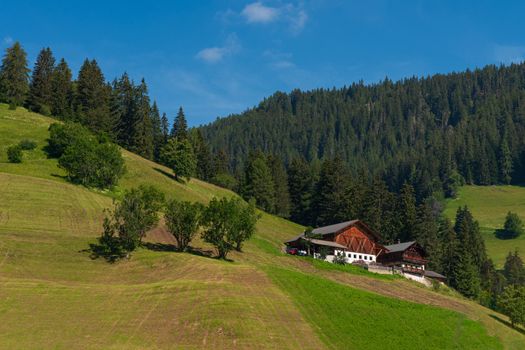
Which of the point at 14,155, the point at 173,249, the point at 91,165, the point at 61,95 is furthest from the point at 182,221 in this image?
the point at 61,95

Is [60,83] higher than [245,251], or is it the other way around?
[60,83]

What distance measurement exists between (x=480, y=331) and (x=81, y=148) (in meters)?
69.2

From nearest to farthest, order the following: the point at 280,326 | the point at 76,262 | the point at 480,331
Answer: the point at 280,326 → the point at 480,331 → the point at 76,262

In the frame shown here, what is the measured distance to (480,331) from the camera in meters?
60.8

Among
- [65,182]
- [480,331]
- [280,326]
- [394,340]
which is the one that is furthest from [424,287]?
[65,182]

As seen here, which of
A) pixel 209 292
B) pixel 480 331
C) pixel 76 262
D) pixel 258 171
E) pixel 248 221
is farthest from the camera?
pixel 258 171

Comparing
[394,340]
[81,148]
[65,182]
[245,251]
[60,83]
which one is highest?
[60,83]

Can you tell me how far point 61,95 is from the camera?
13975cm

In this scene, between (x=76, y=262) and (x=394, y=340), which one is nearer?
(x=394, y=340)

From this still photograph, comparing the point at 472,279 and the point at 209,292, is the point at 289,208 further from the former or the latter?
the point at 209,292

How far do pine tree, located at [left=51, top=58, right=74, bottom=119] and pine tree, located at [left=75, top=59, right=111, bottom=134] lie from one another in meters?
2.34

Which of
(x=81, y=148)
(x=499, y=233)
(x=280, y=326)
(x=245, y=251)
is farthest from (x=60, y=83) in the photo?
(x=499, y=233)

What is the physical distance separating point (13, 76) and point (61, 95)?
11.4m

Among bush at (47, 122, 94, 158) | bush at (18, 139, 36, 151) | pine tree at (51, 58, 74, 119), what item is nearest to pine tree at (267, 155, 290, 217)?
bush at (47, 122, 94, 158)
